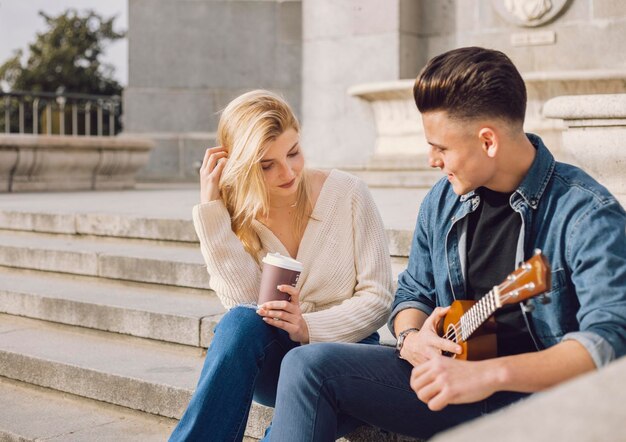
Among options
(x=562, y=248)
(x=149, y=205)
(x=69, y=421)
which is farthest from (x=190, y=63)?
(x=562, y=248)

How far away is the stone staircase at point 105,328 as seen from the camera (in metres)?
3.99

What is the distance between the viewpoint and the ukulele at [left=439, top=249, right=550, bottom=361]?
213 cm

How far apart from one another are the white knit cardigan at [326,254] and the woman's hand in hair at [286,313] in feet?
0.95

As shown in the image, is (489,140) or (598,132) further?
(598,132)

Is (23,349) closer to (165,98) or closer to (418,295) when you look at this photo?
(418,295)

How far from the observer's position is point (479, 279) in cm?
268

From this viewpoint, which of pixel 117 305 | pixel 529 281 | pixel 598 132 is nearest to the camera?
pixel 529 281

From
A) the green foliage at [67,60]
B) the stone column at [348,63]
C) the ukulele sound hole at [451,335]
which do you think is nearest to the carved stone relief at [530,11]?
the stone column at [348,63]

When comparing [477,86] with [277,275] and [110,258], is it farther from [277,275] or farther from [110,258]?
[110,258]

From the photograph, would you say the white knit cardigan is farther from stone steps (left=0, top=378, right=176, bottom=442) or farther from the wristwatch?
stone steps (left=0, top=378, right=176, bottom=442)

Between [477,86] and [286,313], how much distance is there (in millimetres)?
1004

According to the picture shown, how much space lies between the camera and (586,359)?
87.1 inches

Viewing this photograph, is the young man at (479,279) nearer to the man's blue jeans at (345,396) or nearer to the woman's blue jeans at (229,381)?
the man's blue jeans at (345,396)

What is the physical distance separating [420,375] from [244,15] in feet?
39.5
